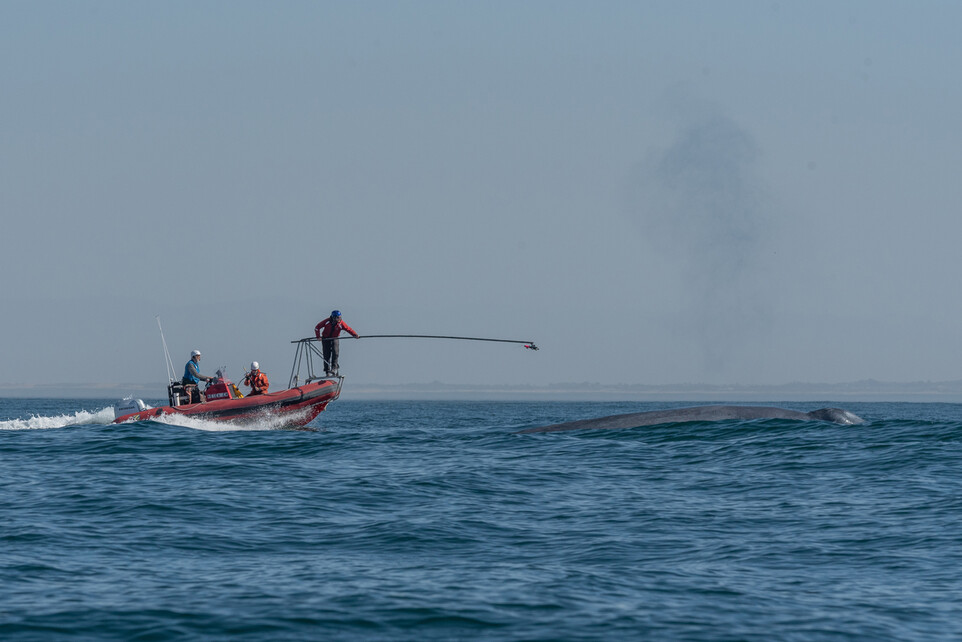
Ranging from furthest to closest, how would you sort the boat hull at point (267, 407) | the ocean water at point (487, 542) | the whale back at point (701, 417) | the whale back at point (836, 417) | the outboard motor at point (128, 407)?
1. the outboard motor at point (128, 407)
2. the boat hull at point (267, 407)
3. the whale back at point (701, 417)
4. the whale back at point (836, 417)
5. the ocean water at point (487, 542)

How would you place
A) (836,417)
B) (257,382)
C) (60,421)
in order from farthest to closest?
(60,421)
(257,382)
(836,417)

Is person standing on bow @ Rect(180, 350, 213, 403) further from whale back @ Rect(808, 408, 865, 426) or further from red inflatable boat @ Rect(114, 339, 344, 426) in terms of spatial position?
whale back @ Rect(808, 408, 865, 426)

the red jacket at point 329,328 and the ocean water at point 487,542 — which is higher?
the red jacket at point 329,328

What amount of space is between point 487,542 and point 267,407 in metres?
23.6

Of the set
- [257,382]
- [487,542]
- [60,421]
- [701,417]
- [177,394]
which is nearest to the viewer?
[487,542]

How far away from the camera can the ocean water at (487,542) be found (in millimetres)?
10453

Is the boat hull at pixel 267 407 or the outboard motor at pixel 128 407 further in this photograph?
the outboard motor at pixel 128 407

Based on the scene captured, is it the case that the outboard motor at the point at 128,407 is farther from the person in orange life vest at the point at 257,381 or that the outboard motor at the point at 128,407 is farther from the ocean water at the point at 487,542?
the ocean water at the point at 487,542

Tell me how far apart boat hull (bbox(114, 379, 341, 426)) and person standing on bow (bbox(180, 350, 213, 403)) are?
0.65 m

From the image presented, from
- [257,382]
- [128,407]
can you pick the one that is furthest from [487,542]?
[128,407]

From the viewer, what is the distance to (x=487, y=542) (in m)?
14.8

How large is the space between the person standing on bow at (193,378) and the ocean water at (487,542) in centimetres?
946

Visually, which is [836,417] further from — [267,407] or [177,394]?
[177,394]

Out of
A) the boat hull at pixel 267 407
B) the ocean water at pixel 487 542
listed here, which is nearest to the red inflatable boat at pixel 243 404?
the boat hull at pixel 267 407
